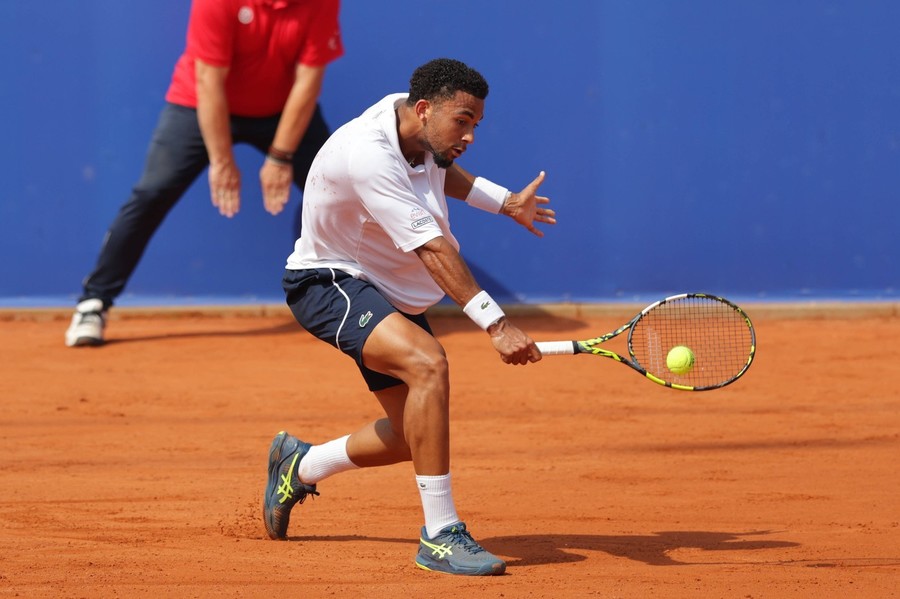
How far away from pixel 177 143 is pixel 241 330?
1.36m

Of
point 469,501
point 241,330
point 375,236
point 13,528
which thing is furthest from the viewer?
point 241,330

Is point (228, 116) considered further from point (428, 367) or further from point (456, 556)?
point (456, 556)

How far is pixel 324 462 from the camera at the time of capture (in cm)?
493

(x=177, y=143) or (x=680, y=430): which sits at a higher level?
(x=680, y=430)

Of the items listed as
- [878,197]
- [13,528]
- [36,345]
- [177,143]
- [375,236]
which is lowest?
[36,345]

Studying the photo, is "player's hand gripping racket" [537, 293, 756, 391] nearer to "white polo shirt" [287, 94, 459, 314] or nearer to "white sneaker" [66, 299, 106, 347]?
"white polo shirt" [287, 94, 459, 314]

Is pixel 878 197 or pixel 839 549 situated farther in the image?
pixel 878 197

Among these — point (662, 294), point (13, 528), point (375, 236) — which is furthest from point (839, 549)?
point (662, 294)

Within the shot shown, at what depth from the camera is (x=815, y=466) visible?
5.93 metres

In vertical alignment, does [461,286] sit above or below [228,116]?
above

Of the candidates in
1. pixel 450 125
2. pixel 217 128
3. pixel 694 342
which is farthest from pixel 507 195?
pixel 217 128

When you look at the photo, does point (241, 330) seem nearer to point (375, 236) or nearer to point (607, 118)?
point (607, 118)

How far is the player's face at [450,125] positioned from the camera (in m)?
4.43

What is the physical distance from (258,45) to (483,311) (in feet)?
14.8
